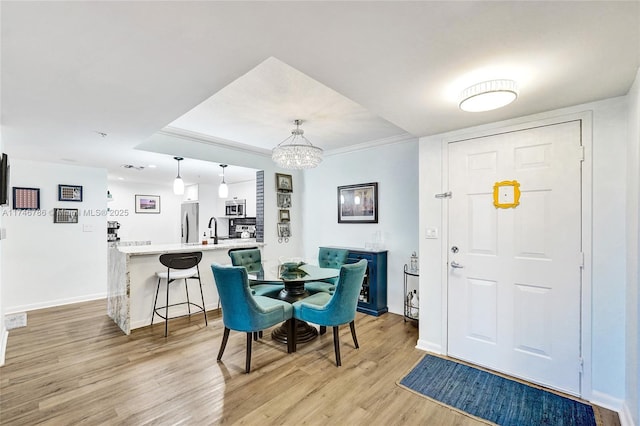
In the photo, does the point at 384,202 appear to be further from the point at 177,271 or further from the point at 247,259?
the point at 177,271

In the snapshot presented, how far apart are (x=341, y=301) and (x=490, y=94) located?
1.96 metres

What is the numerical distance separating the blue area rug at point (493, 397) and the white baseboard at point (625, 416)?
15 cm

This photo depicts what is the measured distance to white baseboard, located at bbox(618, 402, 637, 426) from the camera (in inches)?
71.8

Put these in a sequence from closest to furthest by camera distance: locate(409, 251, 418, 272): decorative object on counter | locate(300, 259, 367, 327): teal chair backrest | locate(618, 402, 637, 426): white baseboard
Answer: locate(618, 402, 637, 426): white baseboard → locate(300, 259, 367, 327): teal chair backrest → locate(409, 251, 418, 272): decorative object on counter

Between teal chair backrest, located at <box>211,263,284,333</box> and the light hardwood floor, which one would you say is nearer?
the light hardwood floor

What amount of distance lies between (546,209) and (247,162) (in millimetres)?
3772

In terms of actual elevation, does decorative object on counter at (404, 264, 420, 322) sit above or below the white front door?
below

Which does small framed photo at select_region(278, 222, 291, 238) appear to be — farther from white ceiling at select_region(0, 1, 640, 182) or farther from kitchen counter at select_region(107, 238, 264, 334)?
white ceiling at select_region(0, 1, 640, 182)

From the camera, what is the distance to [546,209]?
7.64 ft

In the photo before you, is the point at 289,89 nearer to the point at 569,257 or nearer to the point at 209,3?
the point at 209,3

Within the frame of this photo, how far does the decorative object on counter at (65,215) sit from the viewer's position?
455 cm

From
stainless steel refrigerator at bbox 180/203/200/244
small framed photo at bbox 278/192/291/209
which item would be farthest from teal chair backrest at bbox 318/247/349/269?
stainless steel refrigerator at bbox 180/203/200/244

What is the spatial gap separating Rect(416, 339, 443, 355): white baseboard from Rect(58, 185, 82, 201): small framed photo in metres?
5.46

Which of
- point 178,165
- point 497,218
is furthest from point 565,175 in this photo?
point 178,165
